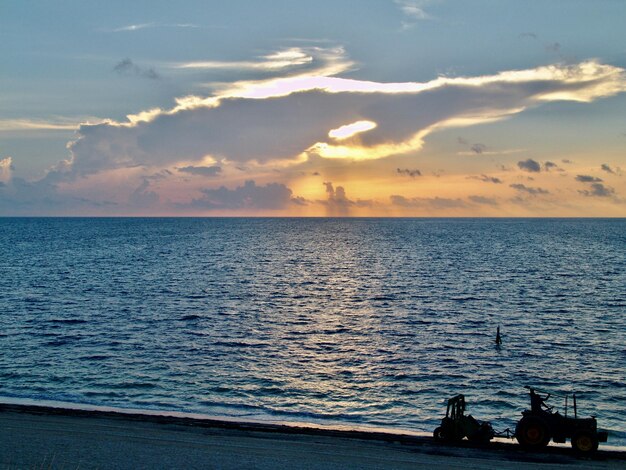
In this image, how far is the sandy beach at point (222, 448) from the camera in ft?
79.7

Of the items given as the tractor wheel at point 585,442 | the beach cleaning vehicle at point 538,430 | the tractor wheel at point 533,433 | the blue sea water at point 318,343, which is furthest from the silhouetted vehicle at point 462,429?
the blue sea water at point 318,343

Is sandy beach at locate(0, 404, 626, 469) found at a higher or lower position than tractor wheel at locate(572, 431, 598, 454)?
lower

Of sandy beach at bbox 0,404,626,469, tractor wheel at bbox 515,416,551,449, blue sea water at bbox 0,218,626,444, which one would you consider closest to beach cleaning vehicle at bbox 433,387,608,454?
tractor wheel at bbox 515,416,551,449

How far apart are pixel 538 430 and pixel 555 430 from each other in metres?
0.73

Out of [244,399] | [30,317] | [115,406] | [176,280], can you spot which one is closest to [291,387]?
[244,399]

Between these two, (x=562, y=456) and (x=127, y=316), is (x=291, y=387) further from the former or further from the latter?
(x=127, y=316)

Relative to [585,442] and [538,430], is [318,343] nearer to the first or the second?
[538,430]

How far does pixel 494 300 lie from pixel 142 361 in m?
51.4

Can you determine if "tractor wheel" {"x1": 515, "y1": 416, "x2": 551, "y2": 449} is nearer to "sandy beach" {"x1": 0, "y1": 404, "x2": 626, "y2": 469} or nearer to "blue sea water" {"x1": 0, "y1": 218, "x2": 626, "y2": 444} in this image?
"sandy beach" {"x1": 0, "y1": 404, "x2": 626, "y2": 469}

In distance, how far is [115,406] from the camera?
35500mm

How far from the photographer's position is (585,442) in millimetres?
25938

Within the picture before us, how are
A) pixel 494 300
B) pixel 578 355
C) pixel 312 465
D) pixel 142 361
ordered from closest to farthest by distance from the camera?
pixel 312 465 < pixel 142 361 < pixel 578 355 < pixel 494 300

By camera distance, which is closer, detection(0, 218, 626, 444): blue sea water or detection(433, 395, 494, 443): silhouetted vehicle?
detection(433, 395, 494, 443): silhouetted vehicle

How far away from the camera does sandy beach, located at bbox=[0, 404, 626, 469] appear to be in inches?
956
